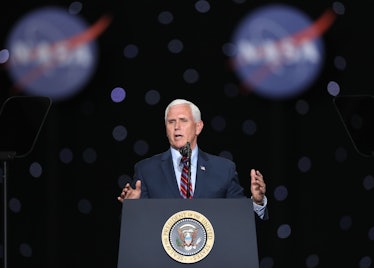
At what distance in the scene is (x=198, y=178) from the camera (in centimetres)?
278

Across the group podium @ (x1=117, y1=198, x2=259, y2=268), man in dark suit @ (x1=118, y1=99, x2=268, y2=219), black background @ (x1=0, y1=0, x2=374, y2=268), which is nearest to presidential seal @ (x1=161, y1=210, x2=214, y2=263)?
podium @ (x1=117, y1=198, x2=259, y2=268)

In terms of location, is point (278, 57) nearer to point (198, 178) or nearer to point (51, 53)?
point (51, 53)

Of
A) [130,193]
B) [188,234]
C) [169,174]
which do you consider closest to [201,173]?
[169,174]

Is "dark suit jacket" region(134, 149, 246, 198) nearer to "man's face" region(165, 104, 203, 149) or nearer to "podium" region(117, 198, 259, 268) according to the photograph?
"man's face" region(165, 104, 203, 149)

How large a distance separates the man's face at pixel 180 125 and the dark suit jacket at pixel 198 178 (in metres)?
0.12

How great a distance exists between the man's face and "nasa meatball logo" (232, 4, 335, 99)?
2.11 meters

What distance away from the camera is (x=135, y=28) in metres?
4.92

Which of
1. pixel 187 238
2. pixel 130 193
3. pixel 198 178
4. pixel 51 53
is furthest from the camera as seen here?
pixel 51 53

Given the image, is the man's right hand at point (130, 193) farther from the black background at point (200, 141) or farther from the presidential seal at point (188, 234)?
the black background at point (200, 141)

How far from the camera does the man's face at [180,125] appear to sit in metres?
2.81

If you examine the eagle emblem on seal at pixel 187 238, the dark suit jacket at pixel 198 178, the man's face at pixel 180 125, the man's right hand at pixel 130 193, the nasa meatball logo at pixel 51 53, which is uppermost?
the nasa meatball logo at pixel 51 53

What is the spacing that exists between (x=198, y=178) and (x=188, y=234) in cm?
58

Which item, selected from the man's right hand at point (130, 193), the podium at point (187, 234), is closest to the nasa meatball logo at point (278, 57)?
the man's right hand at point (130, 193)

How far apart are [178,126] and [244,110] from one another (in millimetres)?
2145
